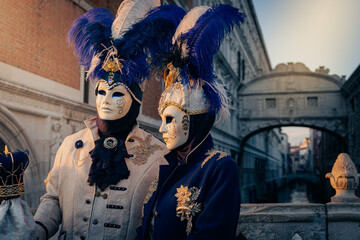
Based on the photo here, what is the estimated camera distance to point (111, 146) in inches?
98.2

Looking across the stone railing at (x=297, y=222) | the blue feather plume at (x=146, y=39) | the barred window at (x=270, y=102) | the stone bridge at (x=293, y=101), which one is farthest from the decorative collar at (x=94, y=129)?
the barred window at (x=270, y=102)

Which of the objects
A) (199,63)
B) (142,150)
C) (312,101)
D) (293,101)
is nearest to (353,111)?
(312,101)

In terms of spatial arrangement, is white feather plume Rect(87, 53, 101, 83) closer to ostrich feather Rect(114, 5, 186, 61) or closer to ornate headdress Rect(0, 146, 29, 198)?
ostrich feather Rect(114, 5, 186, 61)

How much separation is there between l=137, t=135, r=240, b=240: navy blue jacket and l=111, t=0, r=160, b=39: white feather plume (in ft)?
3.85

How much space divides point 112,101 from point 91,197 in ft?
2.49

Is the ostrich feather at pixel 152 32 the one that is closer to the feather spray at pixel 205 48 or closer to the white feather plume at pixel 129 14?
the white feather plume at pixel 129 14

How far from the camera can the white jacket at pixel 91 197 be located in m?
2.35

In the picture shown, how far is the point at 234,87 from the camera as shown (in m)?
25.2

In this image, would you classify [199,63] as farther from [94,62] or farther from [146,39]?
[94,62]

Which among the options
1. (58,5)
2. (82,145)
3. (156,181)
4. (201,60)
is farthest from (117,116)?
(58,5)

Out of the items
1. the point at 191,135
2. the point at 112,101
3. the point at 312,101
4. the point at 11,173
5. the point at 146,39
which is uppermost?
the point at 312,101

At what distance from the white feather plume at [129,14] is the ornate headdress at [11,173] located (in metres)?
Answer: 1.23

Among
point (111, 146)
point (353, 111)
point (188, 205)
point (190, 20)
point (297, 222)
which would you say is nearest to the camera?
point (188, 205)

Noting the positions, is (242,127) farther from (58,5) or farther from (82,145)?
(82,145)
